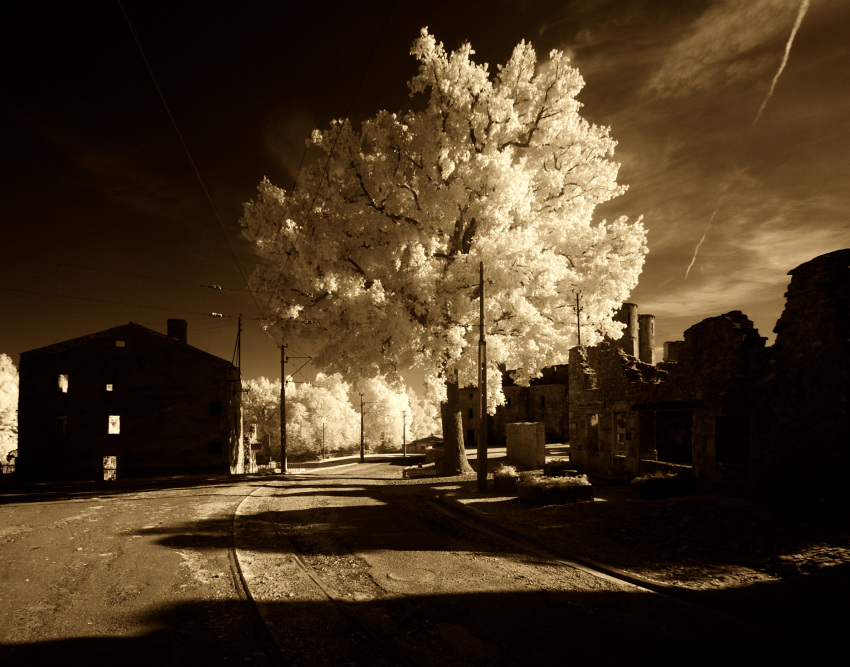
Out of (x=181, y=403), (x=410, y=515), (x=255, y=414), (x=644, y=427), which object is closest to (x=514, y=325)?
(x=644, y=427)

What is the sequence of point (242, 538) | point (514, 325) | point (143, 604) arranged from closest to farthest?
point (143, 604) → point (242, 538) → point (514, 325)

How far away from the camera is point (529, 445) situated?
20.7 m

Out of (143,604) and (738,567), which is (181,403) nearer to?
(143,604)

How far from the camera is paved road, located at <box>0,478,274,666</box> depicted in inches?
213

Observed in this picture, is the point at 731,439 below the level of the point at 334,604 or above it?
above

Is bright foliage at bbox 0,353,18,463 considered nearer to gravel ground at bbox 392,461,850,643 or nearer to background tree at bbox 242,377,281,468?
background tree at bbox 242,377,281,468

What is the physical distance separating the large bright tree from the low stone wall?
7.62 feet

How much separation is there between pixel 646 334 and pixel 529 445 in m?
36.1

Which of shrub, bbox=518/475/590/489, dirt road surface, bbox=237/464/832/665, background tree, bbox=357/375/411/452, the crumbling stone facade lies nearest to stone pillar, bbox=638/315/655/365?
the crumbling stone facade

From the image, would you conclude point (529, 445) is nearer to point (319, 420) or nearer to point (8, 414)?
point (8, 414)

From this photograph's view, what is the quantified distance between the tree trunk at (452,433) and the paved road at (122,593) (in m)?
9.05

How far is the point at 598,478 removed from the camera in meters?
18.2

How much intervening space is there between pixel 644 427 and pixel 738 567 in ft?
33.1

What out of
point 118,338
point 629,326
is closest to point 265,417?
point 118,338
